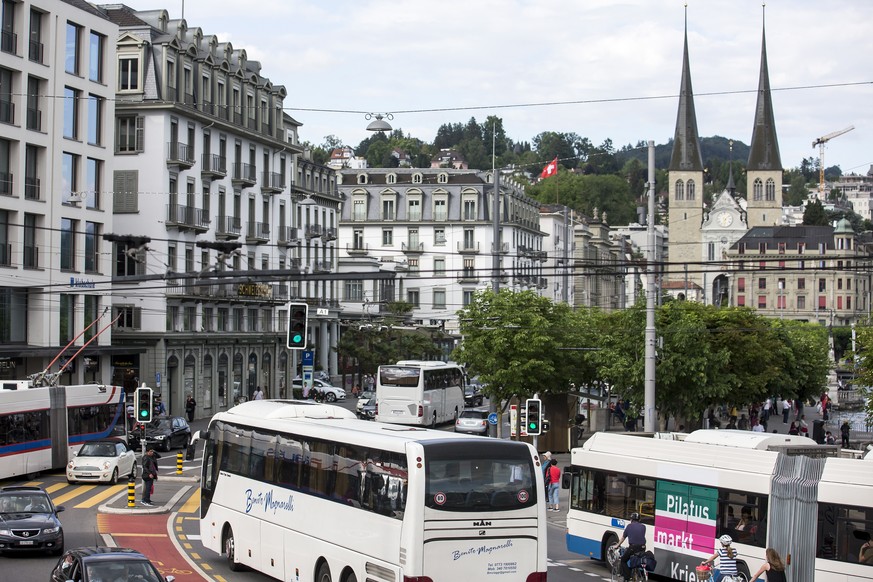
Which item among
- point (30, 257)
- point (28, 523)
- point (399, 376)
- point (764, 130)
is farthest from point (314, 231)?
point (764, 130)

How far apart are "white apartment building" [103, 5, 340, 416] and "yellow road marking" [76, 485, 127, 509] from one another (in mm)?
19398

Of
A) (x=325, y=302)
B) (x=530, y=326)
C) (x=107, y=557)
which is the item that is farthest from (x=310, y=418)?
(x=325, y=302)

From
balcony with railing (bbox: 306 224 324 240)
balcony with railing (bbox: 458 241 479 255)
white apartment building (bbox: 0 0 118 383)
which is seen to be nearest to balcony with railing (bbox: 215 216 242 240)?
white apartment building (bbox: 0 0 118 383)

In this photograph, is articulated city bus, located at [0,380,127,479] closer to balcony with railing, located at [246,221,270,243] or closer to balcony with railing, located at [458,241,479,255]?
balcony with railing, located at [246,221,270,243]

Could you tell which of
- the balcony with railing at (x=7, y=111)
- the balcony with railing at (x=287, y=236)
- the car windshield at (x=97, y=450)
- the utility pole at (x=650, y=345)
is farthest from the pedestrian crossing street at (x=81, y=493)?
the balcony with railing at (x=287, y=236)

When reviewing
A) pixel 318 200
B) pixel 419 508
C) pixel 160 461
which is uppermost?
pixel 318 200

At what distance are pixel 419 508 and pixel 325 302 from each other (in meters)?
75.5

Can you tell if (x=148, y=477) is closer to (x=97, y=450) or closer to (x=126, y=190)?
(x=97, y=450)

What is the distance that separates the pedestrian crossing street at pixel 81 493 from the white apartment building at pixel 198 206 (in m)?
18.6

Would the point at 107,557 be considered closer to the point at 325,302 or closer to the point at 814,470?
the point at 814,470

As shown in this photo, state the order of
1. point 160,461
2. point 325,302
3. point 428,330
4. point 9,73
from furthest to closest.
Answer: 1. point 428,330
2. point 325,302
3. point 9,73
4. point 160,461

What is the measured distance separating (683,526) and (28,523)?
12957 mm

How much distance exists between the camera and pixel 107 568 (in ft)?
60.2

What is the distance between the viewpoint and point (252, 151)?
258 ft
